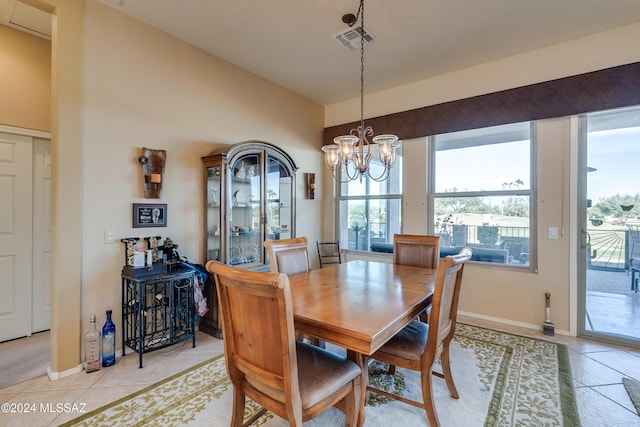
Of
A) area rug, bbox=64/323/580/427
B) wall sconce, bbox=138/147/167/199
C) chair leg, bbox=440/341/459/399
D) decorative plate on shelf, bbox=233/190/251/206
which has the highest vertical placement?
wall sconce, bbox=138/147/167/199

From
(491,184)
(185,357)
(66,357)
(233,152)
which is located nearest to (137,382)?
(185,357)

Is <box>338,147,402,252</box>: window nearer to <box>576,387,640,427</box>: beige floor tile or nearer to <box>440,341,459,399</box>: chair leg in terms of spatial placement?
<box>440,341,459,399</box>: chair leg

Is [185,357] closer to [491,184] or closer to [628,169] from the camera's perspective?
[491,184]

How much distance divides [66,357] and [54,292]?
0.53 metres

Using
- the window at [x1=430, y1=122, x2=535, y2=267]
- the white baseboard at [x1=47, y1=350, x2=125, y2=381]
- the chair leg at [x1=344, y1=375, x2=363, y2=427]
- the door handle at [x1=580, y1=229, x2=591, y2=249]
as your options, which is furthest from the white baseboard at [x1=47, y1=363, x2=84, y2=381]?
the door handle at [x1=580, y1=229, x2=591, y2=249]

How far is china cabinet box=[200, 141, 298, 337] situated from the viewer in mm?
3158

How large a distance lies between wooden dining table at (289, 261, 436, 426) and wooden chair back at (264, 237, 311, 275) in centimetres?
14

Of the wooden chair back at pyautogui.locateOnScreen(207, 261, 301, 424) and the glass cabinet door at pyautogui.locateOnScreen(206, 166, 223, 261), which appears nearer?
the wooden chair back at pyautogui.locateOnScreen(207, 261, 301, 424)

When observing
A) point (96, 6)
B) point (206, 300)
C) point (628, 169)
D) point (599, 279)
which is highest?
point (96, 6)

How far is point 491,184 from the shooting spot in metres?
3.66

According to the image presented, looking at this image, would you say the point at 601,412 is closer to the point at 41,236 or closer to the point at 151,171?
the point at 151,171

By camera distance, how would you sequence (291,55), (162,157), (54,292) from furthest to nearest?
(291,55)
(162,157)
(54,292)

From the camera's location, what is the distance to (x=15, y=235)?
301cm

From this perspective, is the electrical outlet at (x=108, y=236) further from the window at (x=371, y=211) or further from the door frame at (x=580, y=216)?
the door frame at (x=580, y=216)
